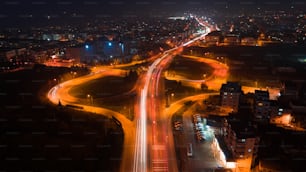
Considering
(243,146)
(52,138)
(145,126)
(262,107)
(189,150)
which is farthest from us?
(262,107)

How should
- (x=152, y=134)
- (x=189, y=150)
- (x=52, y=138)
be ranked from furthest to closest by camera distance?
(x=152, y=134), (x=52, y=138), (x=189, y=150)

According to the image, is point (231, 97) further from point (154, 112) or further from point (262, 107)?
point (154, 112)

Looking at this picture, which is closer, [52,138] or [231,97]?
[52,138]

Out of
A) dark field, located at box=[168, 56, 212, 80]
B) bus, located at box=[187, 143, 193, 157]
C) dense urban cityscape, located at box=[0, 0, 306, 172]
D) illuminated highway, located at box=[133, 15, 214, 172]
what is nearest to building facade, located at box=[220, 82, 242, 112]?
dense urban cityscape, located at box=[0, 0, 306, 172]

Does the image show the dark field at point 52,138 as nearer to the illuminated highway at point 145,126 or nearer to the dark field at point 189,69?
the illuminated highway at point 145,126

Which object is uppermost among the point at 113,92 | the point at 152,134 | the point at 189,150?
the point at 113,92

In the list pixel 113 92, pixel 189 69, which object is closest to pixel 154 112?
pixel 113 92

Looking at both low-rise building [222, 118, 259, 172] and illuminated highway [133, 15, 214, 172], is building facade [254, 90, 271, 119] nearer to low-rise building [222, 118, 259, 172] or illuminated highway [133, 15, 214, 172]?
low-rise building [222, 118, 259, 172]

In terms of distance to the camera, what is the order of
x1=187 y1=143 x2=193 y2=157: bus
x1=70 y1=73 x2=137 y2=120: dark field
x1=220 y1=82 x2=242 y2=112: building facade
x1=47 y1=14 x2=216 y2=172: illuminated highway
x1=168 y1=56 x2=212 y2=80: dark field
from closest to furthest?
x1=47 y1=14 x2=216 y2=172: illuminated highway
x1=187 y1=143 x2=193 y2=157: bus
x1=220 y1=82 x2=242 y2=112: building facade
x1=70 y1=73 x2=137 y2=120: dark field
x1=168 y1=56 x2=212 y2=80: dark field

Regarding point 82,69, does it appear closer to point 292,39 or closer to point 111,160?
point 111,160
